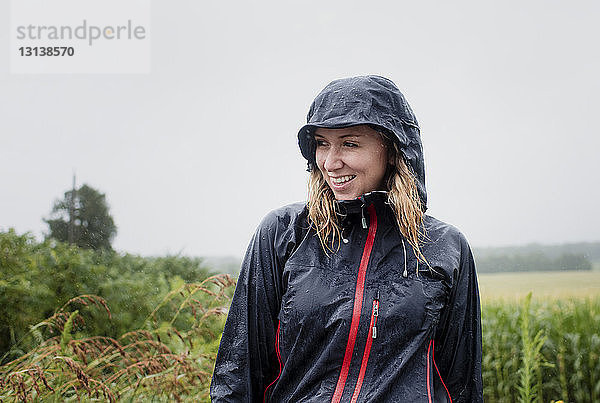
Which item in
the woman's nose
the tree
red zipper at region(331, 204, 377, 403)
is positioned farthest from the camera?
the tree

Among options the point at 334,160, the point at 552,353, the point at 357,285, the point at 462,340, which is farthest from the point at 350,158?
the point at 552,353

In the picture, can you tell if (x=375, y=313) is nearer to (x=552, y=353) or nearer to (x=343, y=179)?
(x=343, y=179)

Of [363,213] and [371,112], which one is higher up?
[371,112]

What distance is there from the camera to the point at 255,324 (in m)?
1.65

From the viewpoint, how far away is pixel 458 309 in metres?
1.70

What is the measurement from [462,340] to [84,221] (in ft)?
11.8

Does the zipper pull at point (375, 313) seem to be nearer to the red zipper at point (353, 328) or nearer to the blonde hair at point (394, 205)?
the red zipper at point (353, 328)

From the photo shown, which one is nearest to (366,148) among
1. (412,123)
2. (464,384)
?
(412,123)

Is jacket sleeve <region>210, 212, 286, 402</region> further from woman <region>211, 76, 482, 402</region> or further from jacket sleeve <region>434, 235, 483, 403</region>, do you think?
jacket sleeve <region>434, 235, 483, 403</region>

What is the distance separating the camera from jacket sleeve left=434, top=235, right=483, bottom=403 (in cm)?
171

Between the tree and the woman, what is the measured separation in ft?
10.3

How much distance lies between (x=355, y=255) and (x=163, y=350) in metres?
1.47

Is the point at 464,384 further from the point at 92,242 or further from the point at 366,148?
the point at 92,242

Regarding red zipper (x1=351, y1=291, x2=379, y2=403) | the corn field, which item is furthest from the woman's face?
the corn field
